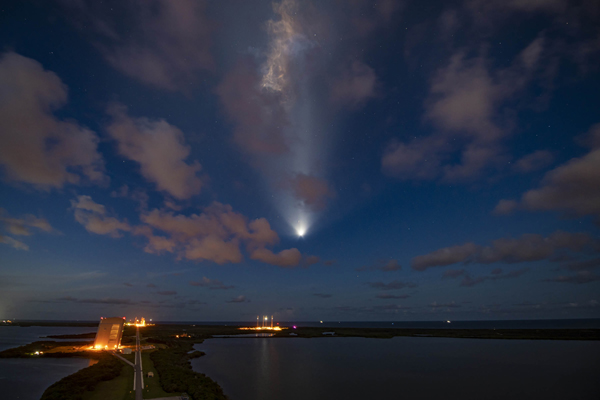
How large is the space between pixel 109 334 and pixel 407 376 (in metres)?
55.0

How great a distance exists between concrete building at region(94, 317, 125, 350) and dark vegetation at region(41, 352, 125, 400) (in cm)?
2455

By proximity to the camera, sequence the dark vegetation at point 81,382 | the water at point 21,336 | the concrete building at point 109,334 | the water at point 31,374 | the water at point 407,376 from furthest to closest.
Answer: the water at point 21,336
the concrete building at point 109,334
the water at point 407,376
the water at point 31,374
the dark vegetation at point 81,382

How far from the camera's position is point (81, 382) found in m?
30.0

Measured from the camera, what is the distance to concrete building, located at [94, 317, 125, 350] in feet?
197

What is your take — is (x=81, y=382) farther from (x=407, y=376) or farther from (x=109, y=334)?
(x=407, y=376)

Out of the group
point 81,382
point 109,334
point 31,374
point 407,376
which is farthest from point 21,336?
point 407,376

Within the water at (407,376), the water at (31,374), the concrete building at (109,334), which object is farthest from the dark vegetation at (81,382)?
the concrete building at (109,334)

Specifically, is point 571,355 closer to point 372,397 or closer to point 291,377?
point 372,397

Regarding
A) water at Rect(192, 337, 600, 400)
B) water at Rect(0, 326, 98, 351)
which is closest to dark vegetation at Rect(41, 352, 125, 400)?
water at Rect(192, 337, 600, 400)

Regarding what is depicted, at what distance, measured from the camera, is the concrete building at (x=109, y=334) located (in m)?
59.9

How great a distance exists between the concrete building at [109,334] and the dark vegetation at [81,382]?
24553 mm

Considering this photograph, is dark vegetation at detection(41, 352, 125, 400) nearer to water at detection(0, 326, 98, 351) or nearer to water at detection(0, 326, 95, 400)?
water at detection(0, 326, 95, 400)

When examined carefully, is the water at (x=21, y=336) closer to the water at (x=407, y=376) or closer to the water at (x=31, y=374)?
the water at (x=31, y=374)

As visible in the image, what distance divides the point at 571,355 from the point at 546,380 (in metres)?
31.1
